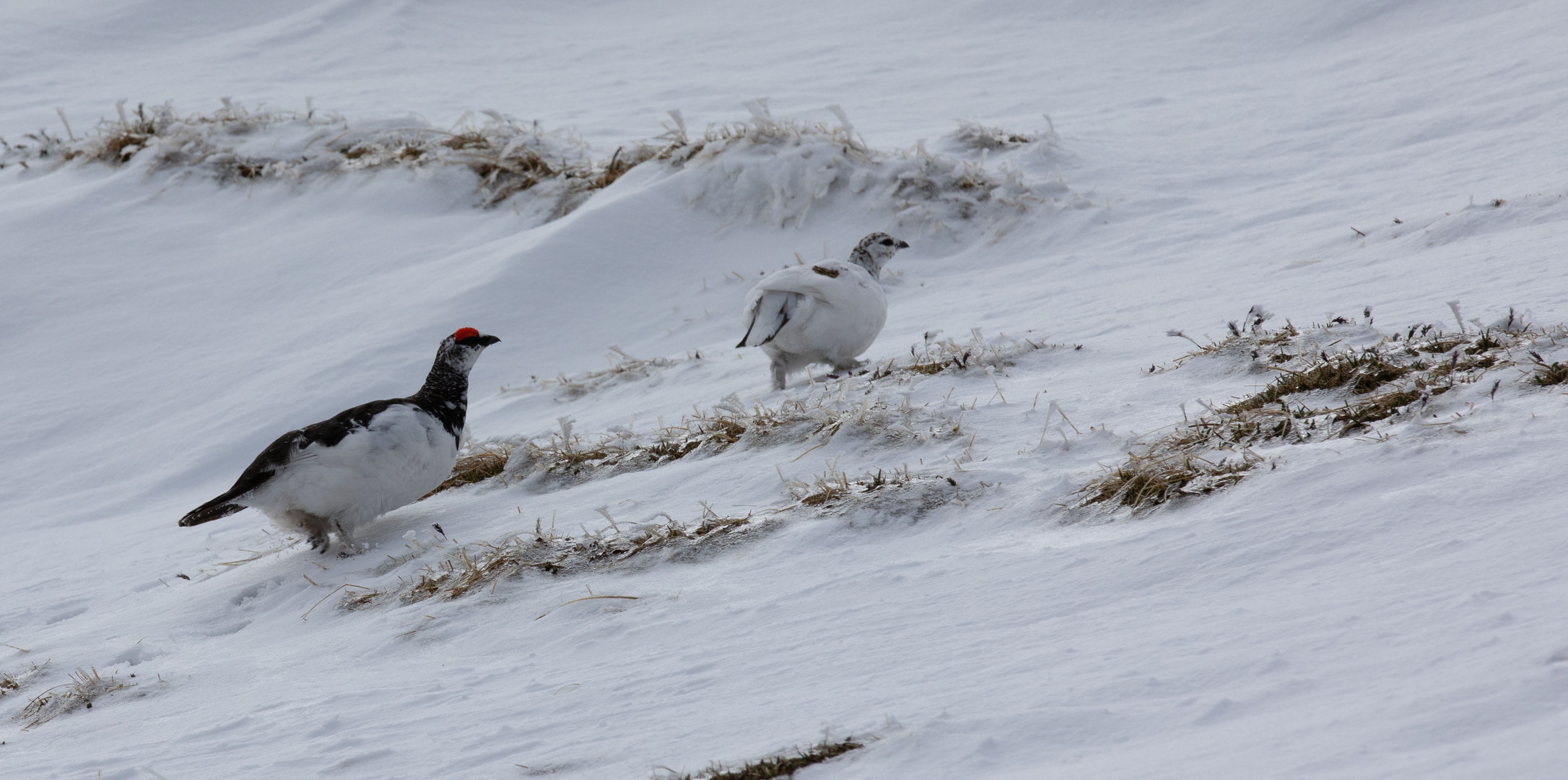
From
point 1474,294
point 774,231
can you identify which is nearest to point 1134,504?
point 1474,294

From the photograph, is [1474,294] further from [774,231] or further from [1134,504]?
[774,231]

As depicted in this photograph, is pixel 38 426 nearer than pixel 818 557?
No

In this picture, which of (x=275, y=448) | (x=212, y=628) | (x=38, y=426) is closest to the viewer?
(x=212, y=628)

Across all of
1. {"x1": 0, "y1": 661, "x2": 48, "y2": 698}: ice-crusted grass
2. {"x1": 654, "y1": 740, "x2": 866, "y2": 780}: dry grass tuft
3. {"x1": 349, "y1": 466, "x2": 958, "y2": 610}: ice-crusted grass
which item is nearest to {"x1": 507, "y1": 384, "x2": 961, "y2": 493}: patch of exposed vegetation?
{"x1": 349, "y1": 466, "x2": 958, "y2": 610}: ice-crusted grass

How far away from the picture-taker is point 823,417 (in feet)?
14.0

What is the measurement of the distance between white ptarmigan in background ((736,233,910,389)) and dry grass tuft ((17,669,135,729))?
294 centimetres

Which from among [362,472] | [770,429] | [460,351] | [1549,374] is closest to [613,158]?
[460,351]

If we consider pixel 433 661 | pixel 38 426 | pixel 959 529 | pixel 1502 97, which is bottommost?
pixel 38 426

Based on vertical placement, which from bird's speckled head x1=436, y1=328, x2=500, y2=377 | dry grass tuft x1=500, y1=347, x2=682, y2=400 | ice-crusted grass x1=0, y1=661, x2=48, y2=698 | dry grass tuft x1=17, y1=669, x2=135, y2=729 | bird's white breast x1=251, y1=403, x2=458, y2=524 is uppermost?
bird's speckled head x1=436, y1=328, x2=500, y2=377

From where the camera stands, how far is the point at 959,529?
124 inches

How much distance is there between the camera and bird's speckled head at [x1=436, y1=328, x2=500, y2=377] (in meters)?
4.70

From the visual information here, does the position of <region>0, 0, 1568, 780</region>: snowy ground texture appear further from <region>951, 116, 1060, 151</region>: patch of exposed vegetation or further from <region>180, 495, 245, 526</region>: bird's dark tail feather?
<region>180, 495, 245, 526</region>: bird's dark tail feather

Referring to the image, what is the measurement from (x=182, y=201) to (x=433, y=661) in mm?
8646

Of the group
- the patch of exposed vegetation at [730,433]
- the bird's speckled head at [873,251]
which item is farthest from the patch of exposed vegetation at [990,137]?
the patch of exposed vegetation at [730,433]
